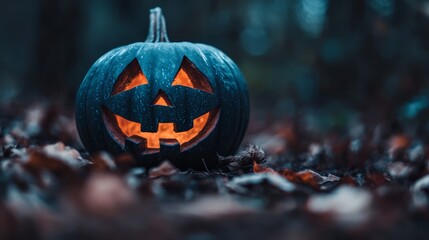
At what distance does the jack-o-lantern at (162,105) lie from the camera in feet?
8.74

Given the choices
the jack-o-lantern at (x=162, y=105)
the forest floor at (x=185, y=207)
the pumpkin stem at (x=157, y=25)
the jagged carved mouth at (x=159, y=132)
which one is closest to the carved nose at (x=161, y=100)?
the jack-o-lantern at (x=162, y=105)

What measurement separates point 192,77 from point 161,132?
0.34 metres

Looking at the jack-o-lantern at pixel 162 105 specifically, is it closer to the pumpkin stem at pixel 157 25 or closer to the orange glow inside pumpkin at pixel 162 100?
the orange glow inside pumpkin at pixel 162 100

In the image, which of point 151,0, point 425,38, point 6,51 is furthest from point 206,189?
point 6,51

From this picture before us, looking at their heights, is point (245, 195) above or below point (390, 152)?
below

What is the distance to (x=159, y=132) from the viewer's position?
276cm

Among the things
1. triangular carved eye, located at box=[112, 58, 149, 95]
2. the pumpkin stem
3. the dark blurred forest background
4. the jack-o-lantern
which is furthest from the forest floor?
the dark blurred forest background

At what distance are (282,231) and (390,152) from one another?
8.78 ft

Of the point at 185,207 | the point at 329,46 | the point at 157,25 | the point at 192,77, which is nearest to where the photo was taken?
the point at 185,207

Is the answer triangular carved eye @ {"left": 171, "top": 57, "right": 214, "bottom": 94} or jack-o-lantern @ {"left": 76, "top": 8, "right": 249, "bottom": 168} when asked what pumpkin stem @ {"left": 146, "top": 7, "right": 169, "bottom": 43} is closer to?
jack-o-lantern @ {"left": 76, "top": 8, "right": 249, "bottom": 168}

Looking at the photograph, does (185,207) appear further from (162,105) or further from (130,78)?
(130,78)

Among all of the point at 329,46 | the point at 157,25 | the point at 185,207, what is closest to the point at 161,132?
the point at 157,25

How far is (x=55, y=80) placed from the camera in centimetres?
751

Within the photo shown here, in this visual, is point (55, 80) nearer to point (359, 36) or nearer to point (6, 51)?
point (359, 36)
